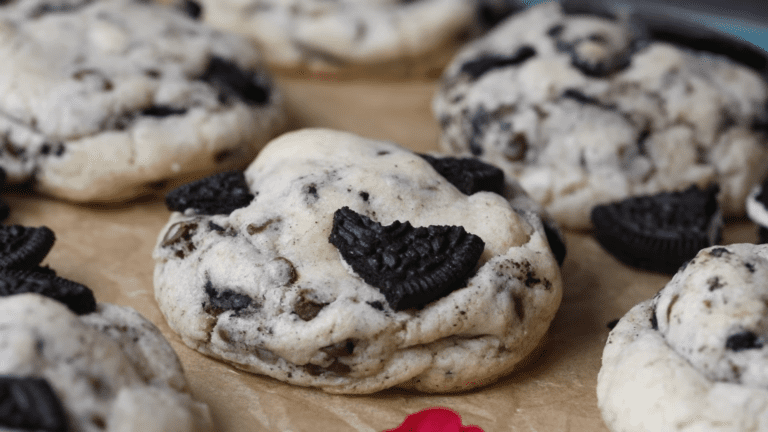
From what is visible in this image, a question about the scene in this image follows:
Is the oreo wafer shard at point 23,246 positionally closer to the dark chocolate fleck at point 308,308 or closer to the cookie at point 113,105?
the cookie at point 113,105

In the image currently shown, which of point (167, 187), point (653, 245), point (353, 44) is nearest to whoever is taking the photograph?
point (653, 245)

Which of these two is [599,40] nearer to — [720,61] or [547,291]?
[720,61]

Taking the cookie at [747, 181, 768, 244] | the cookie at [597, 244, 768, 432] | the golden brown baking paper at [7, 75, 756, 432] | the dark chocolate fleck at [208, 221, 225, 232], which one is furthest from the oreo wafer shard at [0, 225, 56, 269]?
the cookie at [747, 181, 768, 244]

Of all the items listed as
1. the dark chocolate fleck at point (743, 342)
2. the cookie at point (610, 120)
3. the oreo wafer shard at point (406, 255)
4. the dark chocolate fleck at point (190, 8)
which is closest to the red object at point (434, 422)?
the oreo wafer shard at point (406, 255)

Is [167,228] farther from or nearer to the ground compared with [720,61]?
nearer to the ground

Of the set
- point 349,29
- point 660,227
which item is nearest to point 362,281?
point 660,227

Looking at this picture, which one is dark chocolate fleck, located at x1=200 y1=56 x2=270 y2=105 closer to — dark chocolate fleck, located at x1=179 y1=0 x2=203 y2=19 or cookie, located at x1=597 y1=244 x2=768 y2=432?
dark chocolate fleck, located at x1=179 y1=0 x2=203 y2=19

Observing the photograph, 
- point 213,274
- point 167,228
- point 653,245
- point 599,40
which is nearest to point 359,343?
point 213,274

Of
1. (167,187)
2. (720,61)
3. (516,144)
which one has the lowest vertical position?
(167,187)
